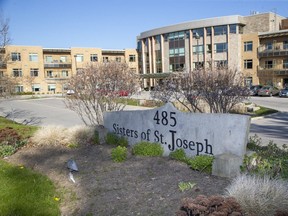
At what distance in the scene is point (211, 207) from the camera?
11.4 ft

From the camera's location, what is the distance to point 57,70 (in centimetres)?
6956

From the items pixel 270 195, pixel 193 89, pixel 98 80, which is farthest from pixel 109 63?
pixel 270 195

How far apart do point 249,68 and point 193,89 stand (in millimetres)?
41261

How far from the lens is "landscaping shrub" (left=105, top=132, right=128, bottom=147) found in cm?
875

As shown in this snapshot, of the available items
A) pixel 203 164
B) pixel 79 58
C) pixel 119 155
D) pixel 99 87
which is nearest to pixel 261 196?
pixel 203 164

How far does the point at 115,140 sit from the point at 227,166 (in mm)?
4191

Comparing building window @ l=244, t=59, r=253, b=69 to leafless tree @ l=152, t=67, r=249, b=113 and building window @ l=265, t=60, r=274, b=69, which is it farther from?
leafless tree @ l=152, t=67, r=249, b=113

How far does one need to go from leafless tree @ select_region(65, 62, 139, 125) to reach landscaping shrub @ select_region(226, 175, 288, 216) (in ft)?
28.3

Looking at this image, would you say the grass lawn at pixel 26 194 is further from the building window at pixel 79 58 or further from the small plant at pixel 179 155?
the building window at pixel 79 58

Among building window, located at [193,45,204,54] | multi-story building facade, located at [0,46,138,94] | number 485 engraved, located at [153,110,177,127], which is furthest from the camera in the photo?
multi-story building facade, located at [0,46,138,94]

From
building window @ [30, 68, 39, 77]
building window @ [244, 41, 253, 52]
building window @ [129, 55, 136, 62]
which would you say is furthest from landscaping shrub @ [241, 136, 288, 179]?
building window @ [129, 55, 136, 62]

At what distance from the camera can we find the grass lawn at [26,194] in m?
4.91

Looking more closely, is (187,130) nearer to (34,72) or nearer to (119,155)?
(119,155)

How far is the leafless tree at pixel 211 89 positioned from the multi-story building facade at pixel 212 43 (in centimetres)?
3265
